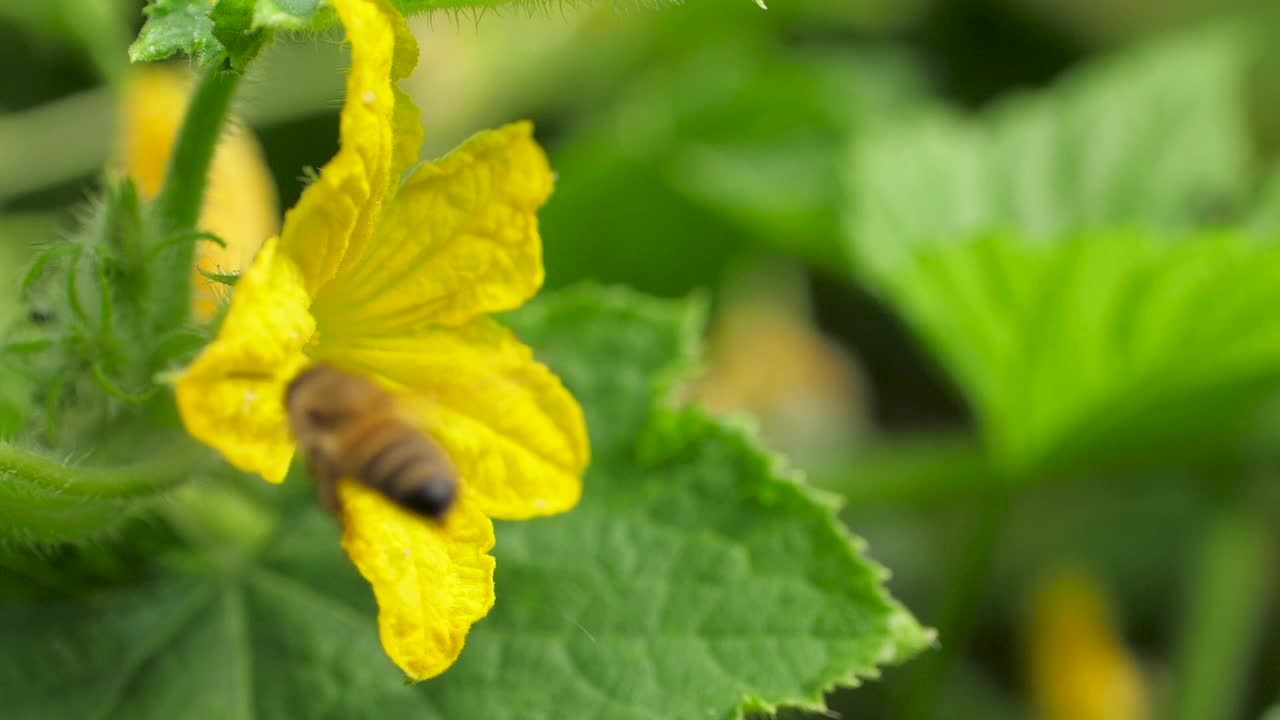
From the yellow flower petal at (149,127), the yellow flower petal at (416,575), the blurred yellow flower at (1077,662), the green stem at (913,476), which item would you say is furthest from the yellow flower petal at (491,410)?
the blurred yellow flower at (1077,662)

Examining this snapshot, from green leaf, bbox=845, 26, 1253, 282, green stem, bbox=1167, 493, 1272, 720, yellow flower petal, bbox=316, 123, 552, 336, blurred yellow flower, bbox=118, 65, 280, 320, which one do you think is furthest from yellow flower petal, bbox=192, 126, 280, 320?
green stem, bbox=1167, 493, 1272, 720

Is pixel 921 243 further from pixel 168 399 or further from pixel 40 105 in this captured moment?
pixel 40 105

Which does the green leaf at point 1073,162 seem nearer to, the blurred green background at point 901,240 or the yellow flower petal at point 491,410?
the blurred green background at point 901,240

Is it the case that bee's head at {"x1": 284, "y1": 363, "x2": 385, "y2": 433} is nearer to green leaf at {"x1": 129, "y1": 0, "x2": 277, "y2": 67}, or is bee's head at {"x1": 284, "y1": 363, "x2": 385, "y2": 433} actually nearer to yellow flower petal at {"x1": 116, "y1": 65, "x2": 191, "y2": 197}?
green leaf at {"x1": 129, "y1": 0, "x2": 277, "y2": 67}

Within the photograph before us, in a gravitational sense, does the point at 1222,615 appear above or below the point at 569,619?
below

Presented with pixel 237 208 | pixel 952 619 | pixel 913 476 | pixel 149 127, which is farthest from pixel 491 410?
pixel 913 476

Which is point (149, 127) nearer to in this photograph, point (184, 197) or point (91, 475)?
point (184, 197)
